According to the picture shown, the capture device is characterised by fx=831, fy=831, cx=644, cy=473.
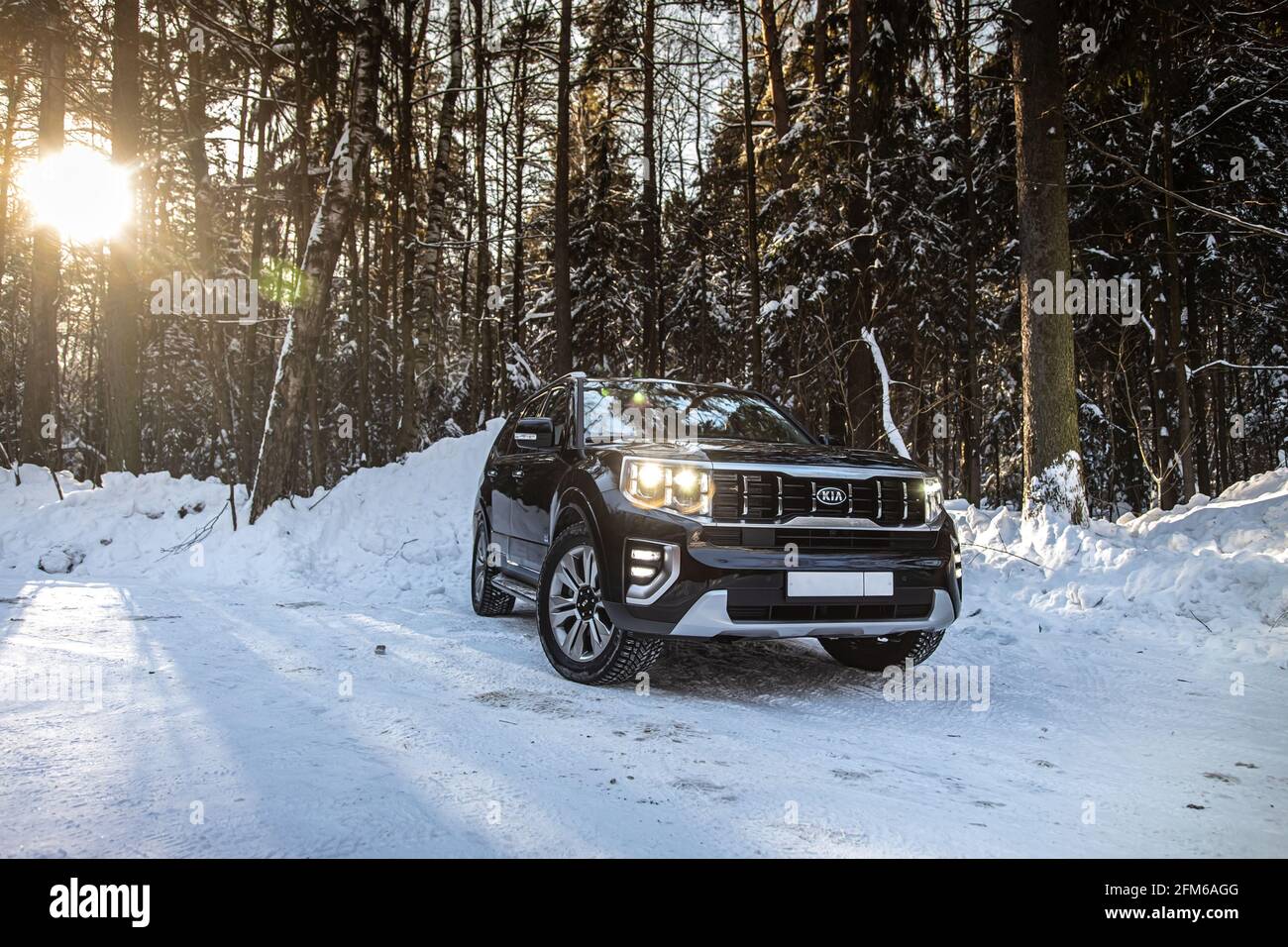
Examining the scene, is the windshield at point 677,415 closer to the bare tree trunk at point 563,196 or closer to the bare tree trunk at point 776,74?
the bare tree trunk at point 563,196

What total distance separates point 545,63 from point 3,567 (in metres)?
16.4

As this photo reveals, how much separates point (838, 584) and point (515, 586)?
285 centimetres

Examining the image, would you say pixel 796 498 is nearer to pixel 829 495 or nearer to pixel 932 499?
pixel 829 495

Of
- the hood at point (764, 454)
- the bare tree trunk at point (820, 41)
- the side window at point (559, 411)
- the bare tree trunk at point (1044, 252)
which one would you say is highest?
the bare tree trunk at point (820, 41)

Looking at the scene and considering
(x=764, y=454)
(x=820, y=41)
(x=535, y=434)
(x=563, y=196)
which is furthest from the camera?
(x=820, y=41)

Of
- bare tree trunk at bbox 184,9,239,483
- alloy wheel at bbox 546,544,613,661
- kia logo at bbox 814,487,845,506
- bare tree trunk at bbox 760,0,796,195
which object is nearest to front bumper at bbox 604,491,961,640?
kia logo at bbox 814,487,845,506

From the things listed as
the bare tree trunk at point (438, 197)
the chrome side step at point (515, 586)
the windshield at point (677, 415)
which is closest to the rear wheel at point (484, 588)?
the chrome side step at point (515, 586)

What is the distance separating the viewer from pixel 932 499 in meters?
4.83

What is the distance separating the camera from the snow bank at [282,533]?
8.95 meters

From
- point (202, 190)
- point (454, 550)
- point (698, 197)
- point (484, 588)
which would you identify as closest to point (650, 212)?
point (698, 197)

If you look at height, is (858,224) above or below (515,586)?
above

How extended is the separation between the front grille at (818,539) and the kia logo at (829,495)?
0.16m

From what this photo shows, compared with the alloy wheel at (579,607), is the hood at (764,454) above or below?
above
